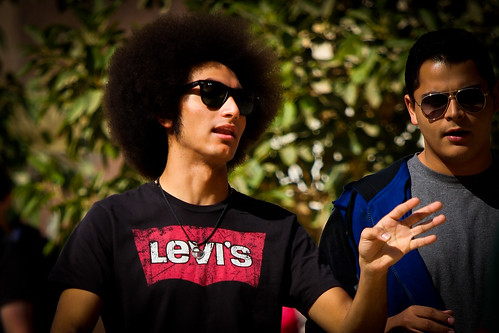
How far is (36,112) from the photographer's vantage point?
15.3 feet

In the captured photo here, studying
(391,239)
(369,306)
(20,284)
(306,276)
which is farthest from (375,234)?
(20,284)

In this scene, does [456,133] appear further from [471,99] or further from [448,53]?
[448,53]

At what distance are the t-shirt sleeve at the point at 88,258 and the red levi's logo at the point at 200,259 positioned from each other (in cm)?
10

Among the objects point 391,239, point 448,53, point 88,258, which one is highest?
point 448,53

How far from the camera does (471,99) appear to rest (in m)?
2.13

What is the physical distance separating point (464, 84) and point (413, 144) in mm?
1533

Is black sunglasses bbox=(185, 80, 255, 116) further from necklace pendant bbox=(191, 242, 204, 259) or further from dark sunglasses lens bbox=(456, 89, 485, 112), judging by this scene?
dark sunglasses lens bbox=(456, 89, 485, 112)

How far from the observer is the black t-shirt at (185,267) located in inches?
78.1

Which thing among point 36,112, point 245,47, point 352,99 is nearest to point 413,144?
point 352,99

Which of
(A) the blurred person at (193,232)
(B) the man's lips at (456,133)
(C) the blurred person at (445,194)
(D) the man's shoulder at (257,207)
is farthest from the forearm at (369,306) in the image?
(B) the man's lips at (456,133)

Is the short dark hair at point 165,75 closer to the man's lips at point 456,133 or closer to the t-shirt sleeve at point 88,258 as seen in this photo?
the t-shirt sleeve at point 88,258

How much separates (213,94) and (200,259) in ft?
1.75

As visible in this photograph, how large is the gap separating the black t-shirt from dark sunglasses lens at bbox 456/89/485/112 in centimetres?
65

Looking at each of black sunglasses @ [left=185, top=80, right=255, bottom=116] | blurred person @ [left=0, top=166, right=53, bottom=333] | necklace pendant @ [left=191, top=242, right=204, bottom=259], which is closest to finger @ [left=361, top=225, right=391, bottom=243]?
necklace pendant @ [left=191, top=242, right=204, bottom=259]
